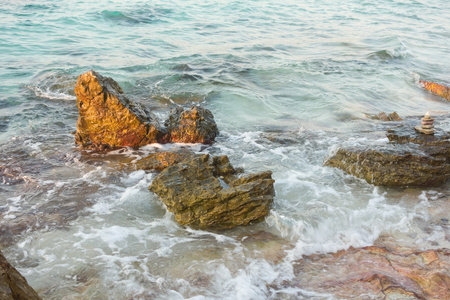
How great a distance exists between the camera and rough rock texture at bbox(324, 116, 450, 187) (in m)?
6.16

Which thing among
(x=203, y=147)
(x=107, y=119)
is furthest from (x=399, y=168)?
(x=107, y=119)

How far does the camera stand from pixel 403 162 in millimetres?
6258

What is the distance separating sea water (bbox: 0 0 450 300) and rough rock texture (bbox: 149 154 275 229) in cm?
22

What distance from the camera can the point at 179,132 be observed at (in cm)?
793

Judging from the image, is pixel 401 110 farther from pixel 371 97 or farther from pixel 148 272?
pixel 148 272

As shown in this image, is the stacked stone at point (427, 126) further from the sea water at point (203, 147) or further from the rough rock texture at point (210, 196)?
the rough rock texture at point (210, 196)

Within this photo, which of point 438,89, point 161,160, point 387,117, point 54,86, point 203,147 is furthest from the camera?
point 438,89

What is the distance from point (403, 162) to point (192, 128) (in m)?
3.98

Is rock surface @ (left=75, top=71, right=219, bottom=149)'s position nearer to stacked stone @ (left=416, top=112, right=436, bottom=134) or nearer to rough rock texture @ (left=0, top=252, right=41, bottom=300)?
rough rock texture @ (left=0, top=252, right=41, bottom=300)

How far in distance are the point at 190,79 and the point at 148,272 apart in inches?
345

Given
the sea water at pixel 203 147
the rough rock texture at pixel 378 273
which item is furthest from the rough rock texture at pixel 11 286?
the rough rock texture at pixel 378 273

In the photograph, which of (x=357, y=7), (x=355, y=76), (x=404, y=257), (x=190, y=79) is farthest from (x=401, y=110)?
(x=357, y=7)

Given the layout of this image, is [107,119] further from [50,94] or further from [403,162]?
[403,162]

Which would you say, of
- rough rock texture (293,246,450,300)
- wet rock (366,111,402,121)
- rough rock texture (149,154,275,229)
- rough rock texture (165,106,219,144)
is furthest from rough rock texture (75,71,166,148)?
wet rock (366,111,402,121)
